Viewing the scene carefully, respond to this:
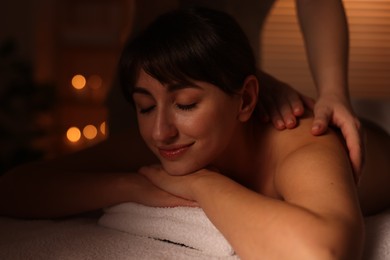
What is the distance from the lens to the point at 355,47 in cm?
334

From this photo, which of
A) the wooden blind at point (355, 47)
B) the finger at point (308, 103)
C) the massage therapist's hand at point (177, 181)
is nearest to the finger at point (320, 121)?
the finger at point (308, 103)

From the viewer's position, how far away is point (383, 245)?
1.13m

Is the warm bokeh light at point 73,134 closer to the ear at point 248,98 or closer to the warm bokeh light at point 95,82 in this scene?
the warm bokeh light at point 95,82

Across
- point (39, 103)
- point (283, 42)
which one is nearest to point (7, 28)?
point (39, 103)

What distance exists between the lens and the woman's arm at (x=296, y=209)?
0.97m

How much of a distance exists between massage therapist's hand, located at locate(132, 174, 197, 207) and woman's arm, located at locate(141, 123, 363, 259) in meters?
0.03

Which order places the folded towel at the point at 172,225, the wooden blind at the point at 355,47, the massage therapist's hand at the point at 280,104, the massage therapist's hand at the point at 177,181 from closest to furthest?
the folded towel at the point at 172,225, the massage therapist's hand at the point at 177,181, the massage therapist's hand at the point at 280,104, the wooden blind at the point at 355,47

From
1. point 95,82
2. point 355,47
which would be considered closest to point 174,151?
point 355,47

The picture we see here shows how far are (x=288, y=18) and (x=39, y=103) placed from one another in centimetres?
135

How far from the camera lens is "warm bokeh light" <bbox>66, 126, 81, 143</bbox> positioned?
149 inches

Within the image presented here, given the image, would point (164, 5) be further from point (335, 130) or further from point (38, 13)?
point (38, 13)

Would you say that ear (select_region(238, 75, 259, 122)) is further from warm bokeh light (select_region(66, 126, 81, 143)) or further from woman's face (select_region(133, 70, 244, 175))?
warm bokeh light (select_region(66, 126, 81, 143))

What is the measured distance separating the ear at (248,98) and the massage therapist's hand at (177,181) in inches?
6.4

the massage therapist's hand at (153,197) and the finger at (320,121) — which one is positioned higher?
the finger at (320,121)
